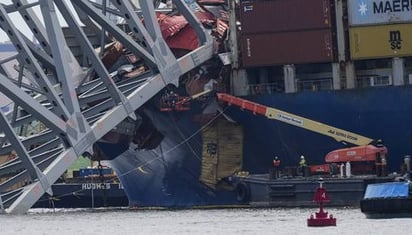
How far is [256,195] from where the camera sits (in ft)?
276

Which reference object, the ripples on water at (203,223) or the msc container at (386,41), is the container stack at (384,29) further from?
the ripples on water at (203,223)

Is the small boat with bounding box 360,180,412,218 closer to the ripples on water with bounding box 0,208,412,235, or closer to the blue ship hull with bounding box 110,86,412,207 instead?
the ripples on water with bounding box 0,208,412,235

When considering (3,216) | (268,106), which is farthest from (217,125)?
(3,216)

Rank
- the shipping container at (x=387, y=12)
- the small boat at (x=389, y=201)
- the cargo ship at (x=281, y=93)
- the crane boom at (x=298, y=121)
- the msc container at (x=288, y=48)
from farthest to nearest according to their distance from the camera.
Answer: the msc container at (x=288, y=48), the crane boom at (x=298, y=121), the cargo ship at (x=281, y=93), the shipping container at (x=387, y=12), the small boat at (x=389, y=201)

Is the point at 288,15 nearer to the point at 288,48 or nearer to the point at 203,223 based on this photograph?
the point at 288,48

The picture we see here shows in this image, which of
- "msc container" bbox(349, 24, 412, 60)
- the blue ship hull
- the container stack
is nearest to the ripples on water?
the blue ship hull

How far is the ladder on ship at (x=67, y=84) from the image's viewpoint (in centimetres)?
7756

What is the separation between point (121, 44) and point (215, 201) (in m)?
9.74

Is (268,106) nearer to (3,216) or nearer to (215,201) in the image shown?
(215,201)

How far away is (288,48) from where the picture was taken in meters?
87.0

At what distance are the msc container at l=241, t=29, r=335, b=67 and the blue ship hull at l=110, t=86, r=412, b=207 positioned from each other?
6.30ft

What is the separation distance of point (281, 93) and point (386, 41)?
691 centimetres

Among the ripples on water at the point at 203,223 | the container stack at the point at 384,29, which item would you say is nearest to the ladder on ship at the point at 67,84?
the ripples on water at the point at 203,223

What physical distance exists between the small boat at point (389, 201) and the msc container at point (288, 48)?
20.1m
